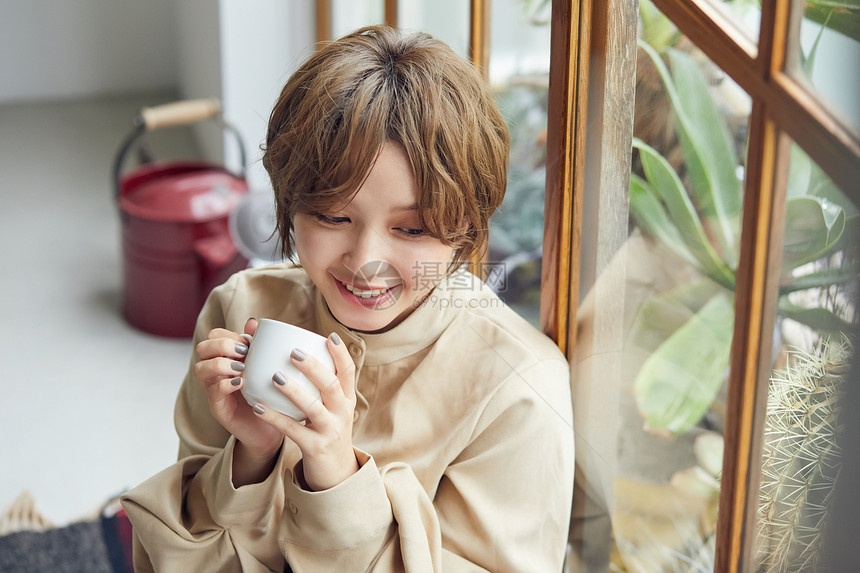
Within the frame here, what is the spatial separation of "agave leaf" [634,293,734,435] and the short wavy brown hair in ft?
0.65

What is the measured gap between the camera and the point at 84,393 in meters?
1.95

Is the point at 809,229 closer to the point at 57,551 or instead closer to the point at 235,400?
the point at 235,400

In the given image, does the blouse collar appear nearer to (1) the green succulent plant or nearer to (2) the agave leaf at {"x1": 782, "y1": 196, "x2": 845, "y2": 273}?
(1) the green succulent plant

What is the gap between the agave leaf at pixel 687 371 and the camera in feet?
2.12

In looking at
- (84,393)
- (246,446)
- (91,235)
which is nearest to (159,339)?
(84,393)

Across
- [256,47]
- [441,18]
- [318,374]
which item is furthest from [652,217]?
[256,47]

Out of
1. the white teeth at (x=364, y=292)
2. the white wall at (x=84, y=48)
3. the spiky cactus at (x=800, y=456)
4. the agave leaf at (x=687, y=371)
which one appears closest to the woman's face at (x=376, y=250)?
the white teeth at (x=364, y=292)

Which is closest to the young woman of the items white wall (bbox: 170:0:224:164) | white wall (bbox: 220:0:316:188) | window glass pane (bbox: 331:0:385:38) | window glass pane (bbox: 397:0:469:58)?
window glass pane (bbox: 397:0:469:58)

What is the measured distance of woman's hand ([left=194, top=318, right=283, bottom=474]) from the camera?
0.78 meters

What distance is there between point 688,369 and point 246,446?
1.29 ft

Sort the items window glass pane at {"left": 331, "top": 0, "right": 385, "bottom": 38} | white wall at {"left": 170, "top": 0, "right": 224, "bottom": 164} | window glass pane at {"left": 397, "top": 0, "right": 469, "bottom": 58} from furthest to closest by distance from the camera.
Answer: white wall at {"left": 170, "top": 0, "right": 224, "bottom": 164}, window glass pane at {"left": 331, "top": 0, "right": 385, "bottom": 38}, window glass pane at {"left": 397, "top": 0, "right": 469, "bottom": 58}

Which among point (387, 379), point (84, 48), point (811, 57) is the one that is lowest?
point (84, 48)

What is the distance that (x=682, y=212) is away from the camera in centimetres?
67

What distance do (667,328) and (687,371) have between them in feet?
0.14
